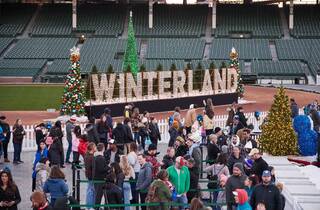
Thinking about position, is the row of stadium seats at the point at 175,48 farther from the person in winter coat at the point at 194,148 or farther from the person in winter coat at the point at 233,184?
the person in winter coat at the point at 233,184

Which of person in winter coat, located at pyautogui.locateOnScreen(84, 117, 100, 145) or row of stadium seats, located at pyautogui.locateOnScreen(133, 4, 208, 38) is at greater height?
row of stadium seats, located at pyautogui.locateOnScreen(133, 4, 208, 38)

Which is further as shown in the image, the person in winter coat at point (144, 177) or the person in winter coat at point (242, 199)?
the person in winter coat at point (144, 177)

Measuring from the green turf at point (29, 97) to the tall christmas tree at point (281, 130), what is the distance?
822 inches

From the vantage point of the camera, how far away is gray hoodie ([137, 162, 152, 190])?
1448 centimetres

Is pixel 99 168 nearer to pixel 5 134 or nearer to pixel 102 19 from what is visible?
pixel 5 134

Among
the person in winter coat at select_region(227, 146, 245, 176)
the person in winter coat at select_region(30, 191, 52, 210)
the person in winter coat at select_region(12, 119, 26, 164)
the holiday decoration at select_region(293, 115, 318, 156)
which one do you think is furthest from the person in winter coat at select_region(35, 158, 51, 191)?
the holiday decoration at select_region(293, 115, 318, 156)

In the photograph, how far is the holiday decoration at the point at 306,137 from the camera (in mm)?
21828

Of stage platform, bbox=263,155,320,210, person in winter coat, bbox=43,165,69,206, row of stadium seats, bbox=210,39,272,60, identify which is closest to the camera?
person in winter coat, bbox=43,165,69,206

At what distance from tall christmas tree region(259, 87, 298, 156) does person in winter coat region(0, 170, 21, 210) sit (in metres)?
11.0

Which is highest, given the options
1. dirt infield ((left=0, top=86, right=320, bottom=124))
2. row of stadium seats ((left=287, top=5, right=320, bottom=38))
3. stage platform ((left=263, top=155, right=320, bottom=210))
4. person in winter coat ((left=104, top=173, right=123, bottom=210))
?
row of stadium seats ((left=287, top=5, right=320, bottom=38))

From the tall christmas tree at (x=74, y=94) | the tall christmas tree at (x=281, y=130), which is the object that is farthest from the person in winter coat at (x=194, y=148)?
the tall christmas tree at (x=74, y=94)

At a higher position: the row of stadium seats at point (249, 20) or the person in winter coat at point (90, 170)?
the row of stadium seats at point (249, 20)

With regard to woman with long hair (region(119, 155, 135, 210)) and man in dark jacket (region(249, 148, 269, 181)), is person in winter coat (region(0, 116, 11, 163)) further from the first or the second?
man in dark jacket (region(249, 148, 269, 181))

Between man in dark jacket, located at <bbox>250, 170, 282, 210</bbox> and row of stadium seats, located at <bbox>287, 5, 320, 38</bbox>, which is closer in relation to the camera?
man in dark jacket, located at <bbox>250, 170, 282, 210</bbox>
